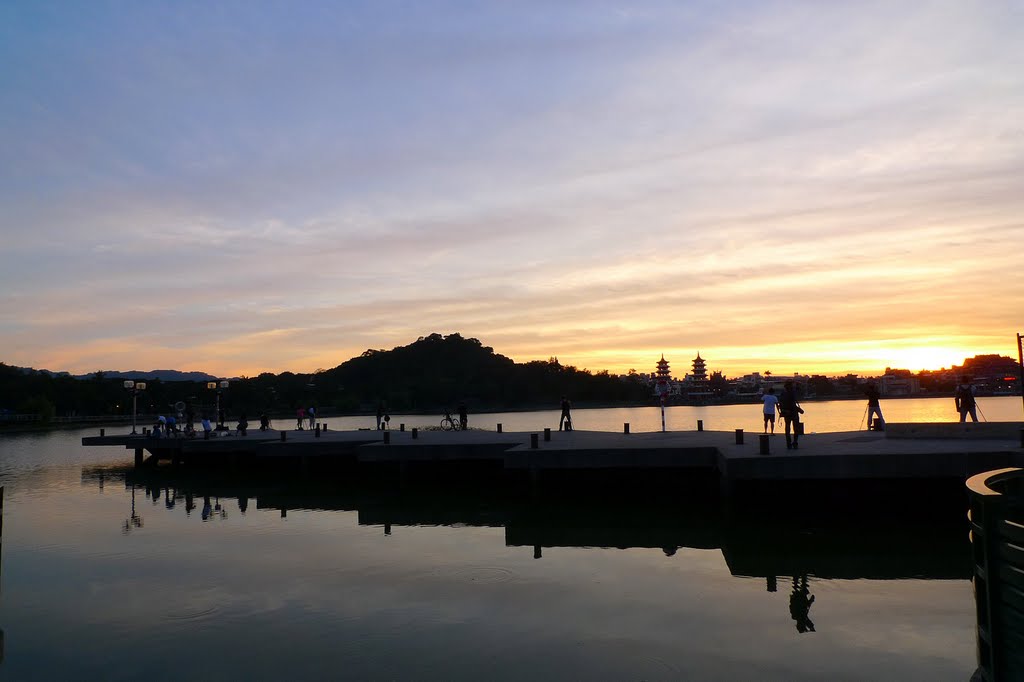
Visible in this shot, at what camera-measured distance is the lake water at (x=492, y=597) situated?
9797 millimetres

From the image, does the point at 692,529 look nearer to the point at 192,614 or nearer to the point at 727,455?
the point at 727,455

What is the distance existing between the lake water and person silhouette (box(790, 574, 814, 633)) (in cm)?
5

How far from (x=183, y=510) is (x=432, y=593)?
15440mm

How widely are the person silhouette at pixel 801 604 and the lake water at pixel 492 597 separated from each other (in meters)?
0.05

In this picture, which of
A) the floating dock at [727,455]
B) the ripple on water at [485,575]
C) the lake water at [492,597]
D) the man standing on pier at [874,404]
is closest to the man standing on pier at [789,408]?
the floating dock at [727,455]

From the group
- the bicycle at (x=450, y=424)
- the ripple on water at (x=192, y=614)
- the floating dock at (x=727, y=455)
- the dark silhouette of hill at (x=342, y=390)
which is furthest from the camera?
the dark silhouette of hill at (x=342, y=390)

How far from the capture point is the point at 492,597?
1294 centimetres

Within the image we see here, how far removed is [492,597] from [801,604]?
16.9 feet

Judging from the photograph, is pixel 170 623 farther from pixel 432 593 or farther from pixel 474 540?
pixel 474 540

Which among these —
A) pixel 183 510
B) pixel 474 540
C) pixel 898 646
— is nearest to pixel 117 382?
pixel 183 510

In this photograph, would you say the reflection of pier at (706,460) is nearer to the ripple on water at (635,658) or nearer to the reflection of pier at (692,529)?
the reflection of pier at (692,529)

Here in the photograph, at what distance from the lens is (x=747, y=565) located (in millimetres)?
14727

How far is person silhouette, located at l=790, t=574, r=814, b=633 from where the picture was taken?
35.8 ft

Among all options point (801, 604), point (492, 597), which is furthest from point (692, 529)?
point (492, 597)
